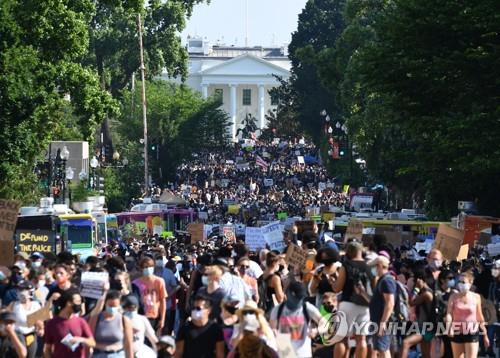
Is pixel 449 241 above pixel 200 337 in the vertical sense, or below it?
above

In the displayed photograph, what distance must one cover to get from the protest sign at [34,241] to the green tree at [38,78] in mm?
12000

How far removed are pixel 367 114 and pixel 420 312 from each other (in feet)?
132

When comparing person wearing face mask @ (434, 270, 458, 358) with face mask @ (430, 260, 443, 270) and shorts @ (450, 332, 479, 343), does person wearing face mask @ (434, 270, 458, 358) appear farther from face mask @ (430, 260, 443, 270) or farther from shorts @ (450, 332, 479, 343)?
face mask @ (430, 260, 443, 270)

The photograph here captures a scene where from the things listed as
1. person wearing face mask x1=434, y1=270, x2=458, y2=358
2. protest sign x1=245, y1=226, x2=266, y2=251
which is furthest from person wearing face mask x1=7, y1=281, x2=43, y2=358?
protest sign x1=245, y1=226, x2=266, y2=251

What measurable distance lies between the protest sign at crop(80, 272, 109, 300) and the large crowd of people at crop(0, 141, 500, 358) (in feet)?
0.09

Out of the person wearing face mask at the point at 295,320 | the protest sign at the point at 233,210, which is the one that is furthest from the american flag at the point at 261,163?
the person wearing face mask at the point at 295,320

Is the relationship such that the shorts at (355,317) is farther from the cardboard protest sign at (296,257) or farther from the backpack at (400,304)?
the cardboard protest sign at (296,257)

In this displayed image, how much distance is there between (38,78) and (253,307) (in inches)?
1243

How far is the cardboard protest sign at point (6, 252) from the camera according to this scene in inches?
1002

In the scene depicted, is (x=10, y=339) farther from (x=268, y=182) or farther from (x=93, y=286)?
(x=268, y=182)

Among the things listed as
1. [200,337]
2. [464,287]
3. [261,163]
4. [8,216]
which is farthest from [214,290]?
[261,163]

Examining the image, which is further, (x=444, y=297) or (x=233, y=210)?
(x=233, y=210)

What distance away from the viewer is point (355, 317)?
55.7ft

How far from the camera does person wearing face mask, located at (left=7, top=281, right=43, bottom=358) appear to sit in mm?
16906
